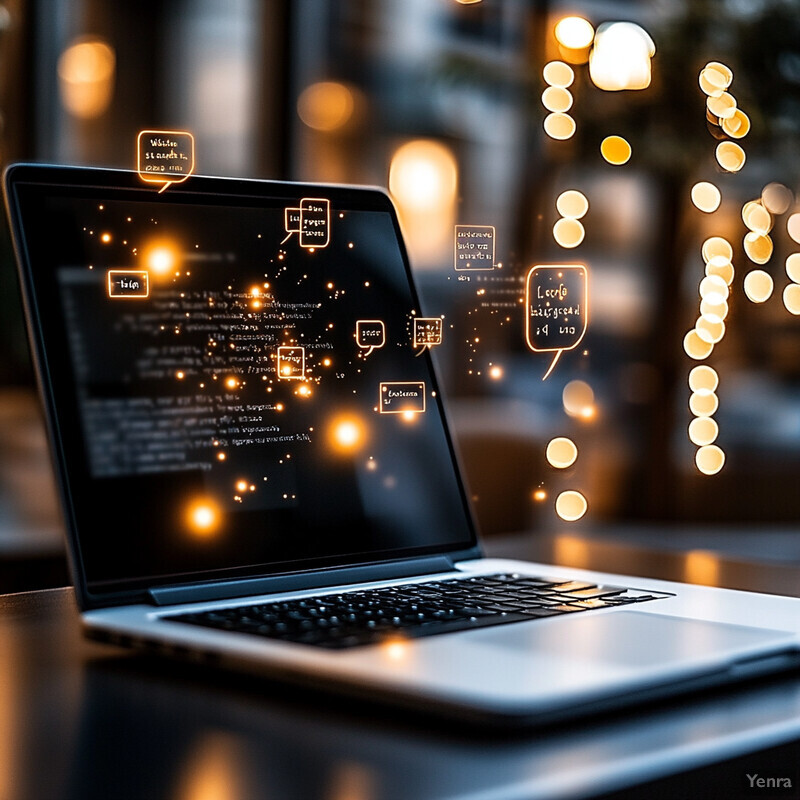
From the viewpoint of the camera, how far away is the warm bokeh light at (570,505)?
1.07m

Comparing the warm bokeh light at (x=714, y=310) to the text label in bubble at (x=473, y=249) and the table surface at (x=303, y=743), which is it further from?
the table surface at (x=303, y=743)

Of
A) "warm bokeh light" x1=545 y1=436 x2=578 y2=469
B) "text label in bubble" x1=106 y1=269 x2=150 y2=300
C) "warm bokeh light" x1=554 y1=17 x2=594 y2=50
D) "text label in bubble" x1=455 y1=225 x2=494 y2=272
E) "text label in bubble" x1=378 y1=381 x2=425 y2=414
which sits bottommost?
"warm bokeh light" x1=545 y1=436 x2=578 y2=469

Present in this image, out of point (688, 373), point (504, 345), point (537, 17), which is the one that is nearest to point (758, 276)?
point (688, 373)

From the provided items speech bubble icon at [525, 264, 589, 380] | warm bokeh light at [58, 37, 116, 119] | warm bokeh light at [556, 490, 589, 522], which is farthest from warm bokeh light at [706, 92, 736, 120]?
speech bubble icon at [525, 264, 589, 380]

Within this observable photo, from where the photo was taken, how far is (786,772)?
0.44 metres

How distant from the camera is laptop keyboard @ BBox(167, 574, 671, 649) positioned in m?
0.52

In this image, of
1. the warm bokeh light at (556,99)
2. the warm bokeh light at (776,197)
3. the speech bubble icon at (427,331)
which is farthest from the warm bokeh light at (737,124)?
the speech bubble icon at (427,331)

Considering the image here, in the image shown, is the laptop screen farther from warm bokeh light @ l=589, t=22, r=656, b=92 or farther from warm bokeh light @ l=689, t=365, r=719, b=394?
warm bokeh light @ l=689, t=365, r=719, b=394

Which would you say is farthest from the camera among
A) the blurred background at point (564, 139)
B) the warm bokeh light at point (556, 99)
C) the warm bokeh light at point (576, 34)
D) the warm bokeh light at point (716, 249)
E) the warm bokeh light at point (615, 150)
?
the warm bokeh light at point (615, 150)

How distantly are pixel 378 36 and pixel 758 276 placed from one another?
1.44m

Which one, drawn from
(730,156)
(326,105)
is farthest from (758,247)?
(326,105)

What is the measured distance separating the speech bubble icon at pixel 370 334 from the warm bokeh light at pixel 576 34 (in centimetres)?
178

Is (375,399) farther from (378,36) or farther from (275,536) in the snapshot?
(378,36)

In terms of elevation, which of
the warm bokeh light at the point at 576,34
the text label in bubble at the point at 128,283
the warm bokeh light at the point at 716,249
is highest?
the warm bokeh light at the point at 576,34
